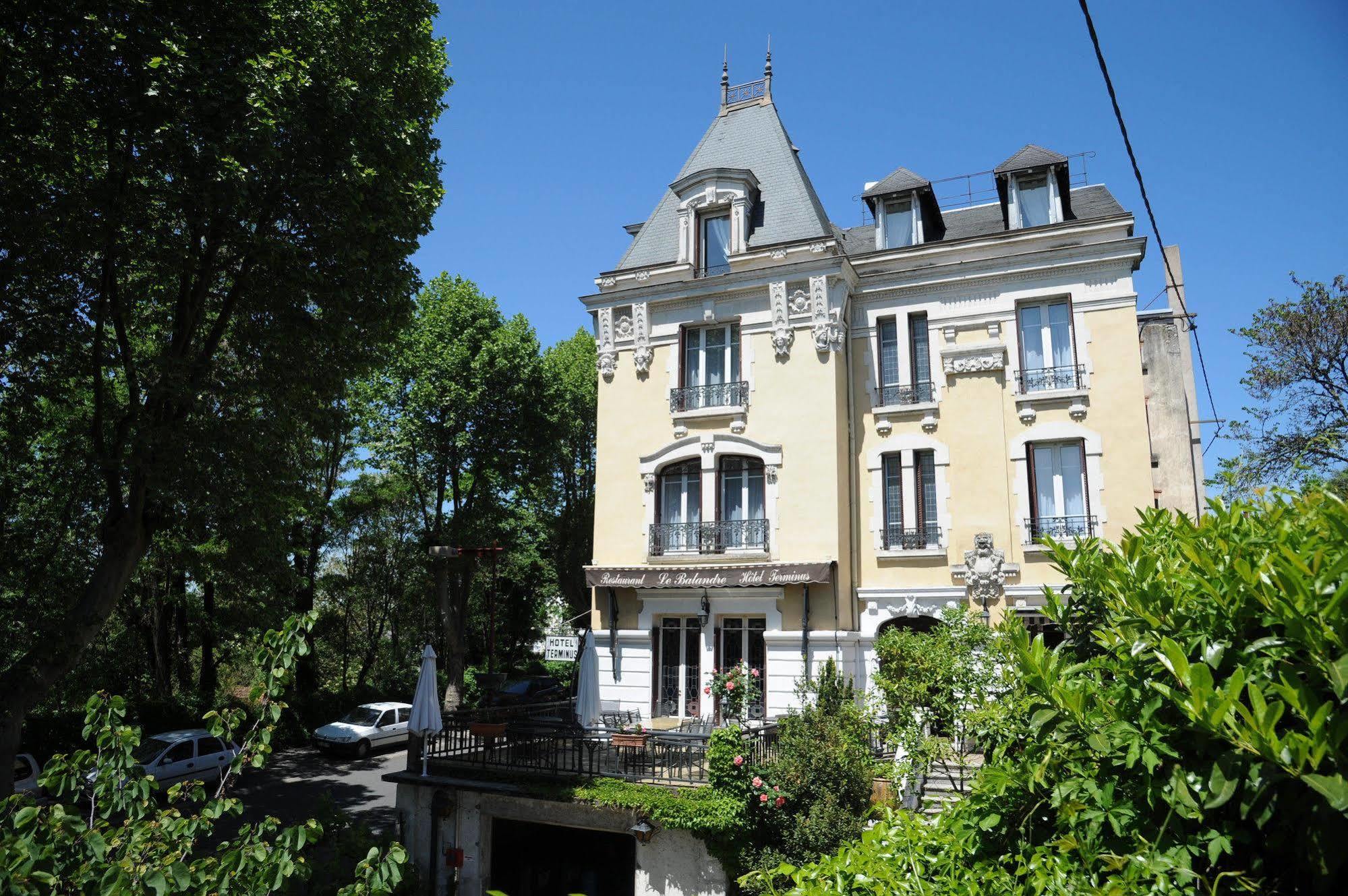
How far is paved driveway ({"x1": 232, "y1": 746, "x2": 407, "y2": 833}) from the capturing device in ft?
63.3

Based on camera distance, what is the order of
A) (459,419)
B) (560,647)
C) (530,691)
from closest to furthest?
(459,419) < (530,691) < (560,647)

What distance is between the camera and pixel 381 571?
35.1 m

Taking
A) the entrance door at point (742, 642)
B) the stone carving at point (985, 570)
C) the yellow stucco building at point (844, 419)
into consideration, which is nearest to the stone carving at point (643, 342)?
the yellow stucco building at point (844, 419)

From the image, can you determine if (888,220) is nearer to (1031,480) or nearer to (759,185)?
(759,185)

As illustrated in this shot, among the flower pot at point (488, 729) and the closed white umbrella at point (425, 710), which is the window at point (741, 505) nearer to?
the flower pot at point (488, 729)

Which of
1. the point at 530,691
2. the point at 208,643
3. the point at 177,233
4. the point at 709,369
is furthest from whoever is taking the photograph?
the point at 530,691

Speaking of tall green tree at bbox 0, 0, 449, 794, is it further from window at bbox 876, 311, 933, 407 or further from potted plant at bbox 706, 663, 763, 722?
window at bbox 876, 311, 933, 407

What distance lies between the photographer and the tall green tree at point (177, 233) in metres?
11.4

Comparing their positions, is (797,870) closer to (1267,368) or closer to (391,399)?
(1267,368)

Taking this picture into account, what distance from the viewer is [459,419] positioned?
29.8m

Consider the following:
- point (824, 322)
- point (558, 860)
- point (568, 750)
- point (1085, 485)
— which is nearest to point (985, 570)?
point (1085, 485)

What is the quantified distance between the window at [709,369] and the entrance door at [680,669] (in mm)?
5380

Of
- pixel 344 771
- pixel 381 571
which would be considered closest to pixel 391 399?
pixel 381 571

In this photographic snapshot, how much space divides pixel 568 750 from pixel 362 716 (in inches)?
584
